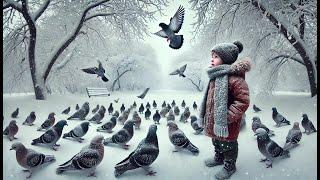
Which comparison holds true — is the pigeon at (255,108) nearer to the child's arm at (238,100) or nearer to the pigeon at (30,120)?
the child's arm at (238,100)

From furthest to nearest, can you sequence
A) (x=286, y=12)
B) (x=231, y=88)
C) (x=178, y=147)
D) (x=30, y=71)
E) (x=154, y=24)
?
(x=30, y=71)
(x=286, y=12)
(x=154, y=24)
(x=178, y=147)
(x=231, y=88)

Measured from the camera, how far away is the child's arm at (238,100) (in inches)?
76.3

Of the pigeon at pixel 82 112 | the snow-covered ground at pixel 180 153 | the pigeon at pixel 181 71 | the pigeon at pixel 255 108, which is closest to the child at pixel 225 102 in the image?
the snow-covered ground at pixel 180 153

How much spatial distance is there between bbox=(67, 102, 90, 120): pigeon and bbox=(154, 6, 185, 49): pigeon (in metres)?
1.18

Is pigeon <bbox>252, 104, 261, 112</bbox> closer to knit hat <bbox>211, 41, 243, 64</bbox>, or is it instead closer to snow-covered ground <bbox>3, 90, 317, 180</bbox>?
snow-covered ground <bbox>3, 90, 317, 180</bbox>

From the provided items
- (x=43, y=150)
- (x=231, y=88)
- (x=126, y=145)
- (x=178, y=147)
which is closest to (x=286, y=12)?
(x=231, y=88)

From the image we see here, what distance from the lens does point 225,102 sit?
1.95m

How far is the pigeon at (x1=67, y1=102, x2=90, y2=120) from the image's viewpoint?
10.5ft

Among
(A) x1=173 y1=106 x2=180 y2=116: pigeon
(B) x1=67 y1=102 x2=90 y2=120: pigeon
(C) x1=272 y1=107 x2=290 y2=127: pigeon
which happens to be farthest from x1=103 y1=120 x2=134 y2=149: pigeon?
(C) x1=272 y1=107 x2=290 y2=127: pigeon

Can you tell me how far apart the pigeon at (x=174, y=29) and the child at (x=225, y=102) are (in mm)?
529

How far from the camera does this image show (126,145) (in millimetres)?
2451

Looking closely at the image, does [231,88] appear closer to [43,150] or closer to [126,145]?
[126,145]

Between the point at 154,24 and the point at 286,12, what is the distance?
124 cm

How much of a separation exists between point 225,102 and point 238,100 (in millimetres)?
78
